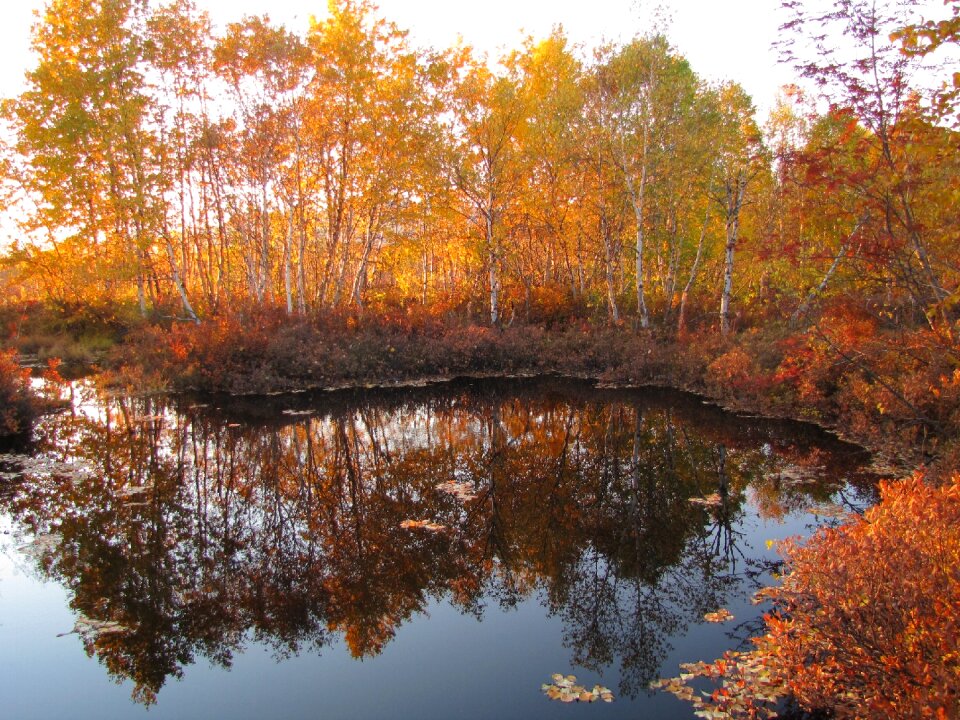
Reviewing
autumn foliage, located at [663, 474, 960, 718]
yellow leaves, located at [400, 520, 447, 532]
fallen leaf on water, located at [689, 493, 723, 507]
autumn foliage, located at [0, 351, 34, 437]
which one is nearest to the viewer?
autumn foliage, located at [663, 474, 960, 718]

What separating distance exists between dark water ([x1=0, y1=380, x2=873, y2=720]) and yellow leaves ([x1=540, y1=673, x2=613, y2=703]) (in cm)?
10

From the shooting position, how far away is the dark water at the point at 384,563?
5.26 m

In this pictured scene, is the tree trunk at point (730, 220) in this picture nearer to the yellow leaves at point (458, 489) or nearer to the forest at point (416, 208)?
the forest at point (416, 208)

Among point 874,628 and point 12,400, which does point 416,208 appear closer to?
point 12,400

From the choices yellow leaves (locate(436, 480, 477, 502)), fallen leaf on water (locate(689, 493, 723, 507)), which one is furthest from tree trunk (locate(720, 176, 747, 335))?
yellow leaves (locate(436, 480, 477, 502))

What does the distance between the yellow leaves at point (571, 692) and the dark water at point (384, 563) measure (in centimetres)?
10

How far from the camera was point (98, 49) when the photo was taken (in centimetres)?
2342

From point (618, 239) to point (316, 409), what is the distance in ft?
48.6

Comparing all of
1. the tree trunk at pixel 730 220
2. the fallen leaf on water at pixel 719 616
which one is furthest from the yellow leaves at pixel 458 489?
the tree trunk at pixel 730 220

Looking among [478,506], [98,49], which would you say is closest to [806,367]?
[478,506]

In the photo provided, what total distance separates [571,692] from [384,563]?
2803 millimetres

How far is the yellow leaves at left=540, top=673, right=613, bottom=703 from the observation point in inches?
196

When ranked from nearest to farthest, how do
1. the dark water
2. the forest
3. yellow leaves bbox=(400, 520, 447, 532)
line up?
the dark water < yellow leaves bbox=(400, 520, 447, 532) < the forest

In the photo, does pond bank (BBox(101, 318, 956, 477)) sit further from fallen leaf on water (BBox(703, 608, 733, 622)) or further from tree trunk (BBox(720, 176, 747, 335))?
fallen leaf on water (BBox(703, 608, 733, 622))
